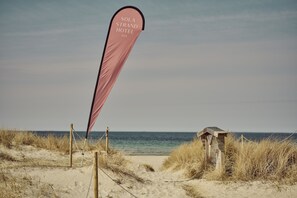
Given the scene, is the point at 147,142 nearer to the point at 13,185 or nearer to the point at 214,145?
the point at 214,145

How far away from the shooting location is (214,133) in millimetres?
11453

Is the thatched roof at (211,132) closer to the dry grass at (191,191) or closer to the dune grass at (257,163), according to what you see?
the dune grass at (257,163)

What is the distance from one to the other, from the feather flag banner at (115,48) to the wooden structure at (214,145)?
4539 millimetres

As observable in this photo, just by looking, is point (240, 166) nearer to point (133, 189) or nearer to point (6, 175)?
point (133, 189)

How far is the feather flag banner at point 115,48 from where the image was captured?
8031mm

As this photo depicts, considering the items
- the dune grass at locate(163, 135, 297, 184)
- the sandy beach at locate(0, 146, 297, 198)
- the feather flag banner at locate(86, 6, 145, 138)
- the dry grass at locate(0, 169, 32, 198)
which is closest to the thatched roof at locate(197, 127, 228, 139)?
the dune grass at locate(163, 135, 297, 184)

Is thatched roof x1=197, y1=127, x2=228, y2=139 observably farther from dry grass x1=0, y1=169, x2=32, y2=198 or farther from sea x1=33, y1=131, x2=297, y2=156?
dry grass x1=0, y1=169, x2=32, y2=198

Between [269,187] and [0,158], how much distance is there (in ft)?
26.4

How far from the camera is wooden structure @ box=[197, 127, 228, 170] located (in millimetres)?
11103

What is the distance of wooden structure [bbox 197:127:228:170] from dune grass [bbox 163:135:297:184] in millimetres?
254

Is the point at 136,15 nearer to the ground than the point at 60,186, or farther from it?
farther from it

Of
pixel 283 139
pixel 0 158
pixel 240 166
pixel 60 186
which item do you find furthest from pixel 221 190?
pixel 0 158

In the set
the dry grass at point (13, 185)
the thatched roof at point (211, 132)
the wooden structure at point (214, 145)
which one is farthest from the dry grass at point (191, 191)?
the dry grass at point (13, 185)

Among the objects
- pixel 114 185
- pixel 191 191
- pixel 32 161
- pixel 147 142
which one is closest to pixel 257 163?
pixel 191 191
